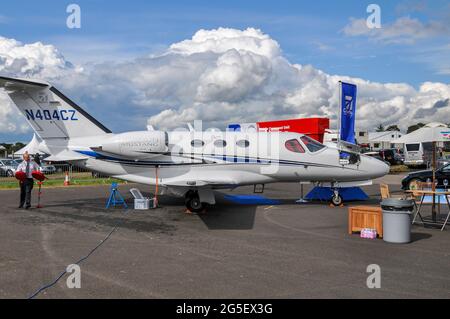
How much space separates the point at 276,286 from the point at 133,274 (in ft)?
7.83

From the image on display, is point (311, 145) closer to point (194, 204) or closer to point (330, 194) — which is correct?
point (330, 194)

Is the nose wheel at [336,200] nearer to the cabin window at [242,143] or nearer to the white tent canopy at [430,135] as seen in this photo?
the white tent canopy at [430,135]

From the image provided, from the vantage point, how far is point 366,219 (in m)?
10.1

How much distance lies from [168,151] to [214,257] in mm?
6996

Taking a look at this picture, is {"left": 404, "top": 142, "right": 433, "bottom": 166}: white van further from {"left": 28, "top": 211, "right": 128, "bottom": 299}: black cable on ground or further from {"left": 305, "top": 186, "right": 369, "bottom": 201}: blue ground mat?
{"left": 28, "top": 211, "right": 128, "bottom": 299}: black cable on ground

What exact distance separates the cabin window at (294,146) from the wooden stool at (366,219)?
16.0 ft

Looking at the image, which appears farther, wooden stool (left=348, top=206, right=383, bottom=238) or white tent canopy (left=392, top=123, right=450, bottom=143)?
white tent canopy (left=392, top=123, right=450, bottom=143)

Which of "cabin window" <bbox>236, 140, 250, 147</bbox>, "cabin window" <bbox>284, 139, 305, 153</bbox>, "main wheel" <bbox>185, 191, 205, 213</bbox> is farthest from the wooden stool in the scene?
"main wheel" <bbox>185, 191, 205, 213</bbox>

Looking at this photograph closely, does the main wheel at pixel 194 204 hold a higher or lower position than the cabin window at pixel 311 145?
lower

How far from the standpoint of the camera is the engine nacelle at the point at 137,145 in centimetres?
1392

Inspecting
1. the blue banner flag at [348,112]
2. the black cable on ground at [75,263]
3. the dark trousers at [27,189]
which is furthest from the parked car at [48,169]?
the black cable on ground at [75,263]

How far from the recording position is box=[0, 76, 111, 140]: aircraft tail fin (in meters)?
14.0

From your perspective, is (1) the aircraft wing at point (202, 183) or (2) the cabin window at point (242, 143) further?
(2) the cabin window at point (242, 143)

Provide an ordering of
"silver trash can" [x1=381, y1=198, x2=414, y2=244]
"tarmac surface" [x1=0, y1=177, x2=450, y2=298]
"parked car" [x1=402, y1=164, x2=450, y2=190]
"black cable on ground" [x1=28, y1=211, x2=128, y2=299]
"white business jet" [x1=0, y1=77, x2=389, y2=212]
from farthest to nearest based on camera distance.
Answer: "parked car" [x1=402, y1=164, x2=450, y2=190], "white business jet" [x1=0, y1=77, x2=389, y2=212], "silver trash can" [x1=381, y1=198, x2=414, y2=244], "tarmac surface" [x1=0, y1=177, x2=450, y2=298], "black cable on ground" [x1=28, y1=211, x2=128, y2=299]
